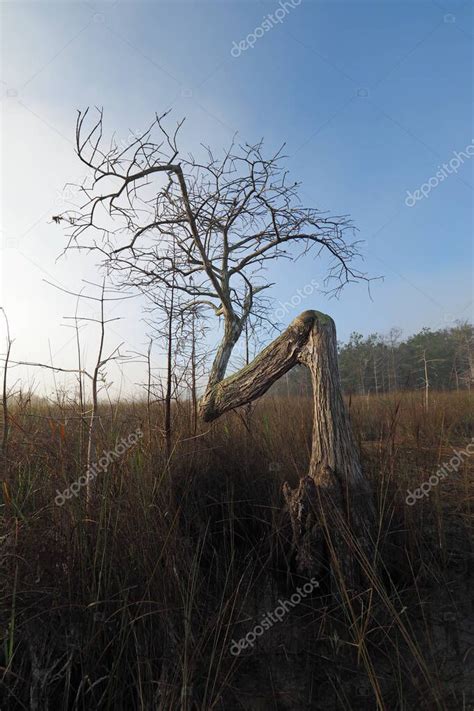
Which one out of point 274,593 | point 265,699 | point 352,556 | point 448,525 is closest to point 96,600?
point 265,699

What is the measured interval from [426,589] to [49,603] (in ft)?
7.93

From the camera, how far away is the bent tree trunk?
261cm

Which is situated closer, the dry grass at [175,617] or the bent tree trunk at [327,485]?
the dry grass at [175,617]

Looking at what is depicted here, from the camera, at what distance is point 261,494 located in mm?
3527

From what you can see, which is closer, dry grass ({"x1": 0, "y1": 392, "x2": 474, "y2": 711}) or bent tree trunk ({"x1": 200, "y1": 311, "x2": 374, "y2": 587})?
dry grass ({"x1": 0, "y1": 392, "x2": 474, "y2": 711})

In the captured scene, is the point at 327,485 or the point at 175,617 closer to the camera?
the point at 175,617

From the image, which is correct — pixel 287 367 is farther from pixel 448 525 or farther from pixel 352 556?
pixel 448 525

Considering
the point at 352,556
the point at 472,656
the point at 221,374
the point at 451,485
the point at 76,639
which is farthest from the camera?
the point at 221,374

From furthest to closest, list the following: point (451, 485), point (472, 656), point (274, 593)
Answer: point (451, 485)
point (274, 593)
point (472, 656)

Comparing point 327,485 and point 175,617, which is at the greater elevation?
point 327,485

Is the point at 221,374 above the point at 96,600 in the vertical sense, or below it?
above

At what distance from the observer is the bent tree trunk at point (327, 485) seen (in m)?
2.61

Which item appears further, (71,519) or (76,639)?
(71,519)

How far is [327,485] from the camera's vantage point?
2812 mm
